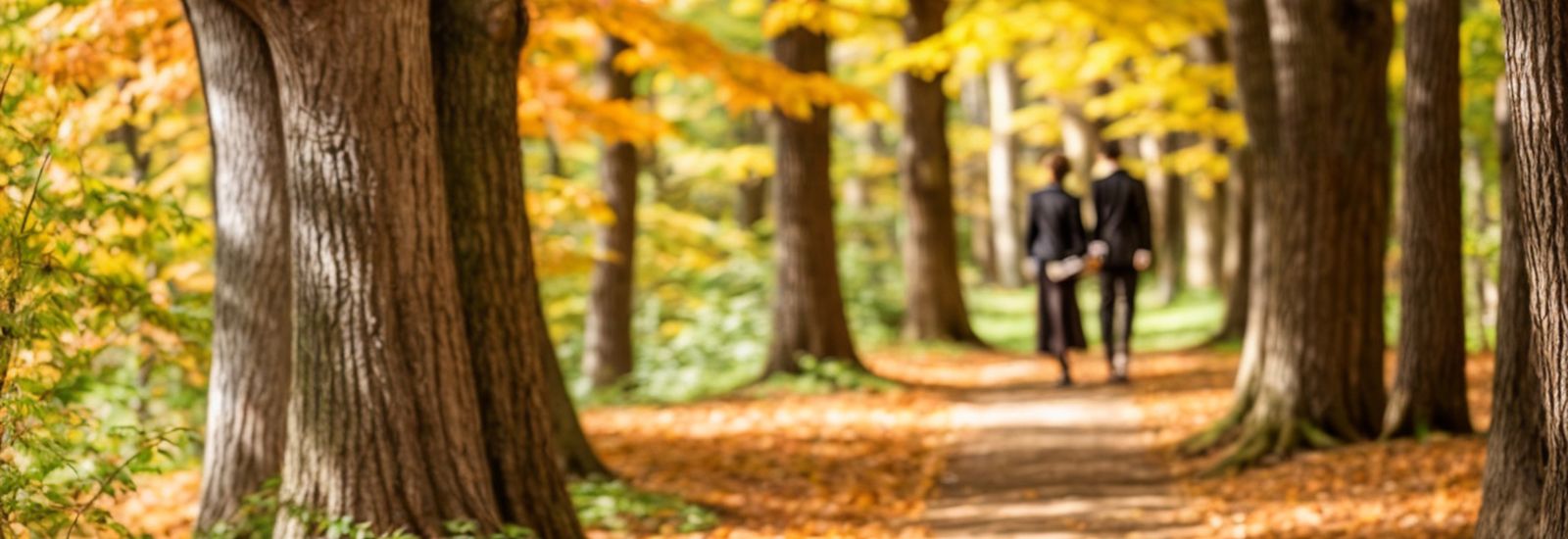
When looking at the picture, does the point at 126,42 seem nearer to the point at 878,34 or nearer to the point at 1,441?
the point at 1,441

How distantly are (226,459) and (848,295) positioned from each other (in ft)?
46.6

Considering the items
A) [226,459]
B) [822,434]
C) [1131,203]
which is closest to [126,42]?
[226,459]

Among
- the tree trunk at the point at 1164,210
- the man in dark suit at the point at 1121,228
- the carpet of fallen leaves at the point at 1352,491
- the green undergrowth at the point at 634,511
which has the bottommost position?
the carpet of fallen leaves at the point at 1352,491

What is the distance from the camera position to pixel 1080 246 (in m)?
13.2

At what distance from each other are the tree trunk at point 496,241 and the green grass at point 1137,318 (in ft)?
40.0

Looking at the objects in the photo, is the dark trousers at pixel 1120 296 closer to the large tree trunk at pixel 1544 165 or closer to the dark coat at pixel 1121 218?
the dark coat at pixel 1121 218

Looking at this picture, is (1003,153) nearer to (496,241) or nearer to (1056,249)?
(1056,249)

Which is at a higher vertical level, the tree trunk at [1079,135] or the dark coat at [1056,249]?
the tree trunk at [1079,135]

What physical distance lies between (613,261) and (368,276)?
9.55m

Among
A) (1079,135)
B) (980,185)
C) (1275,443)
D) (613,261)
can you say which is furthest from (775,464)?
(980,185)

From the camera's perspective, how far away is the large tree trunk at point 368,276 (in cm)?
586

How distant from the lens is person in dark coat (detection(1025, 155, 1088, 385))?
13.2 m

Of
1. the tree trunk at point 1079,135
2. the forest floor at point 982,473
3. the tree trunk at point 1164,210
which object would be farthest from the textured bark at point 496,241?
the tree trunk at point 1079,135

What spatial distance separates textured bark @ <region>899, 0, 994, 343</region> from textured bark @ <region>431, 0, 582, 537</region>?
11.1 meters
